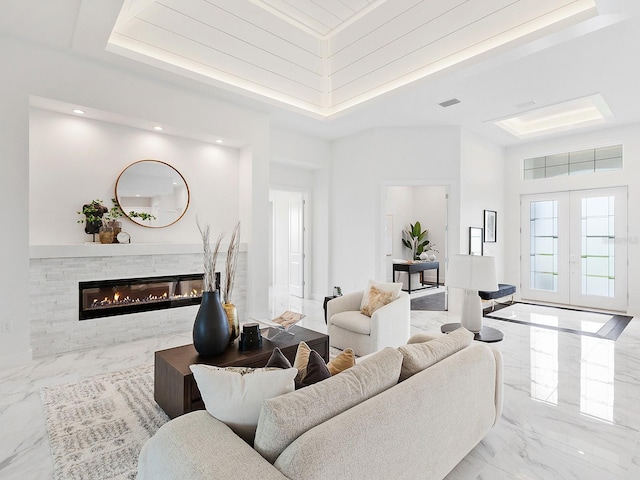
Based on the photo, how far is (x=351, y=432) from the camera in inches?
46.9

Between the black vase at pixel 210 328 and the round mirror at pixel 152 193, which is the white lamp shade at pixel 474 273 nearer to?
the black vase at pixel 210 328

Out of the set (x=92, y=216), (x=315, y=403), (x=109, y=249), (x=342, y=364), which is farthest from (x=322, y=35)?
(x=315, y=403)

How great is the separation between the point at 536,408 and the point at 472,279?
1.46 m

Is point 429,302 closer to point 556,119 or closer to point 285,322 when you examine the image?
point 556,119

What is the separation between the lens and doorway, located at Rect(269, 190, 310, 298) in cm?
707

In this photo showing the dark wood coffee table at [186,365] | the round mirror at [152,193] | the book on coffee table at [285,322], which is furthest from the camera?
the round mirror at [152,193]

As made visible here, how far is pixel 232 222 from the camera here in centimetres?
532

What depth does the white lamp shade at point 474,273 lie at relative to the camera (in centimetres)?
374

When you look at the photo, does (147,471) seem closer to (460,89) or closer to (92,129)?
(92,129)

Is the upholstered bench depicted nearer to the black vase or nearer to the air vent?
the air vent

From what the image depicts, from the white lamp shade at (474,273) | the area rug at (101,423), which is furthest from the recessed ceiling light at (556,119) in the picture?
the area rug at (101,423)

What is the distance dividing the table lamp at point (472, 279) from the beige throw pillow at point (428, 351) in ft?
5.97

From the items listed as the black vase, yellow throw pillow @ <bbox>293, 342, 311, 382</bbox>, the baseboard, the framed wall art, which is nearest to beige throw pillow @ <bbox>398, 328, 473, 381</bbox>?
yellow throw pillow @ <bbox>293, 342, 311, 382</bbox>

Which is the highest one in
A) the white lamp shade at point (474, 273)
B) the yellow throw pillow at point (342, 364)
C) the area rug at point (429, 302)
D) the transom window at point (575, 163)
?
the transom window at point (575, 163)
